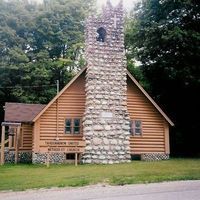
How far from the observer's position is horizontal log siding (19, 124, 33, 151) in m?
29.0

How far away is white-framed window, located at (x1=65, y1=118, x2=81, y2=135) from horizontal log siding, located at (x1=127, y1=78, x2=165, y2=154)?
12.2 ft

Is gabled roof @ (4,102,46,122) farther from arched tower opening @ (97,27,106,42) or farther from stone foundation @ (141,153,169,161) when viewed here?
stone foundation @ (141,153,169,161)

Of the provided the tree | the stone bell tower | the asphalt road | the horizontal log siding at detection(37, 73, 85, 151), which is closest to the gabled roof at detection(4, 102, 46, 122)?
the horizontal log siding at detection(37, 73, 85, 151)

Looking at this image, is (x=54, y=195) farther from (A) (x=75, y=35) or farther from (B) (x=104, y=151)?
(A) (x=75, y=35)

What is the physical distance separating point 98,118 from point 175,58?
9.47m

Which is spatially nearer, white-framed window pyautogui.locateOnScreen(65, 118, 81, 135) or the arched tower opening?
the arched tower opening

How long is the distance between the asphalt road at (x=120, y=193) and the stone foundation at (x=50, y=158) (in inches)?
474

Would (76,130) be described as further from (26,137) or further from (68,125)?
(26,137)

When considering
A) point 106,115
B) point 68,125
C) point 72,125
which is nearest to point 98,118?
point 106,115

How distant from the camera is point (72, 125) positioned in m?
27.4

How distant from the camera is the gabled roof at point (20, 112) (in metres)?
28.4

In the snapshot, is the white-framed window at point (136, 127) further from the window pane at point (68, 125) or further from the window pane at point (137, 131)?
the window pane at point (68, 125)

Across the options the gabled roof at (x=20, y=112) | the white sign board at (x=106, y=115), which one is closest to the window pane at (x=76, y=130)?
the white sign board at (x=106, y=115)

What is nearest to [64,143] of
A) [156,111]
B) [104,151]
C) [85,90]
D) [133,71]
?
[104,151]
